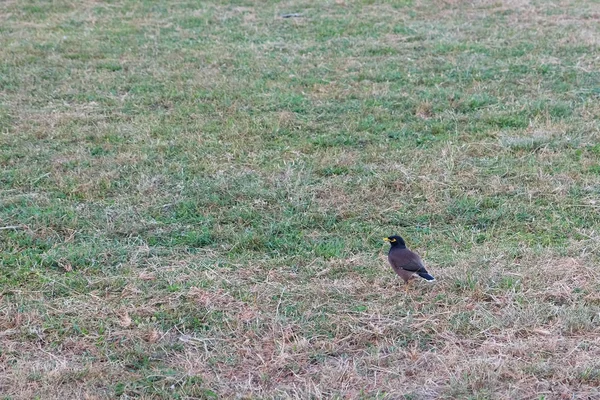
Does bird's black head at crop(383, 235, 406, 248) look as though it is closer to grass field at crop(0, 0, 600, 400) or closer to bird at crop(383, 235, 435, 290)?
bird at crop(383, 235, 435, 290)

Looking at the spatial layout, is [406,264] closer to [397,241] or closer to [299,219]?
[397,241]

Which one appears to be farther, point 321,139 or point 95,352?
point 321,139

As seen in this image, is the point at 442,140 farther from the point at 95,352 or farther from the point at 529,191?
the point at 95,352

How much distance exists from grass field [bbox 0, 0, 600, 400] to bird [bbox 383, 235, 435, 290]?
0.12 m

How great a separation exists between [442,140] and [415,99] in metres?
1.13

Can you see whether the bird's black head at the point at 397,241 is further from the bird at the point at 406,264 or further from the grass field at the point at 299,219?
the grass field at the point at 299,219

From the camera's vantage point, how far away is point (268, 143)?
21.7 feet

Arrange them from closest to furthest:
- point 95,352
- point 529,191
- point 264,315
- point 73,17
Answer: point 95,352 < point 264,315 < point 529,191 < point 73,17

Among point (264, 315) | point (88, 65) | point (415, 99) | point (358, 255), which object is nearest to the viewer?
point (264, 315)

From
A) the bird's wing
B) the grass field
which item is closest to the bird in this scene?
the bird's wing

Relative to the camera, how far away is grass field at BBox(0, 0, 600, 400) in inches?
143

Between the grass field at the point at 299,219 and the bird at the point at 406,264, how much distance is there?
0.38 ft

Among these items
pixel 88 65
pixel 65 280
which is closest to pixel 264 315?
pixel 65 280

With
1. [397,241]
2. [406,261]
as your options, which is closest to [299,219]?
[397,241]
